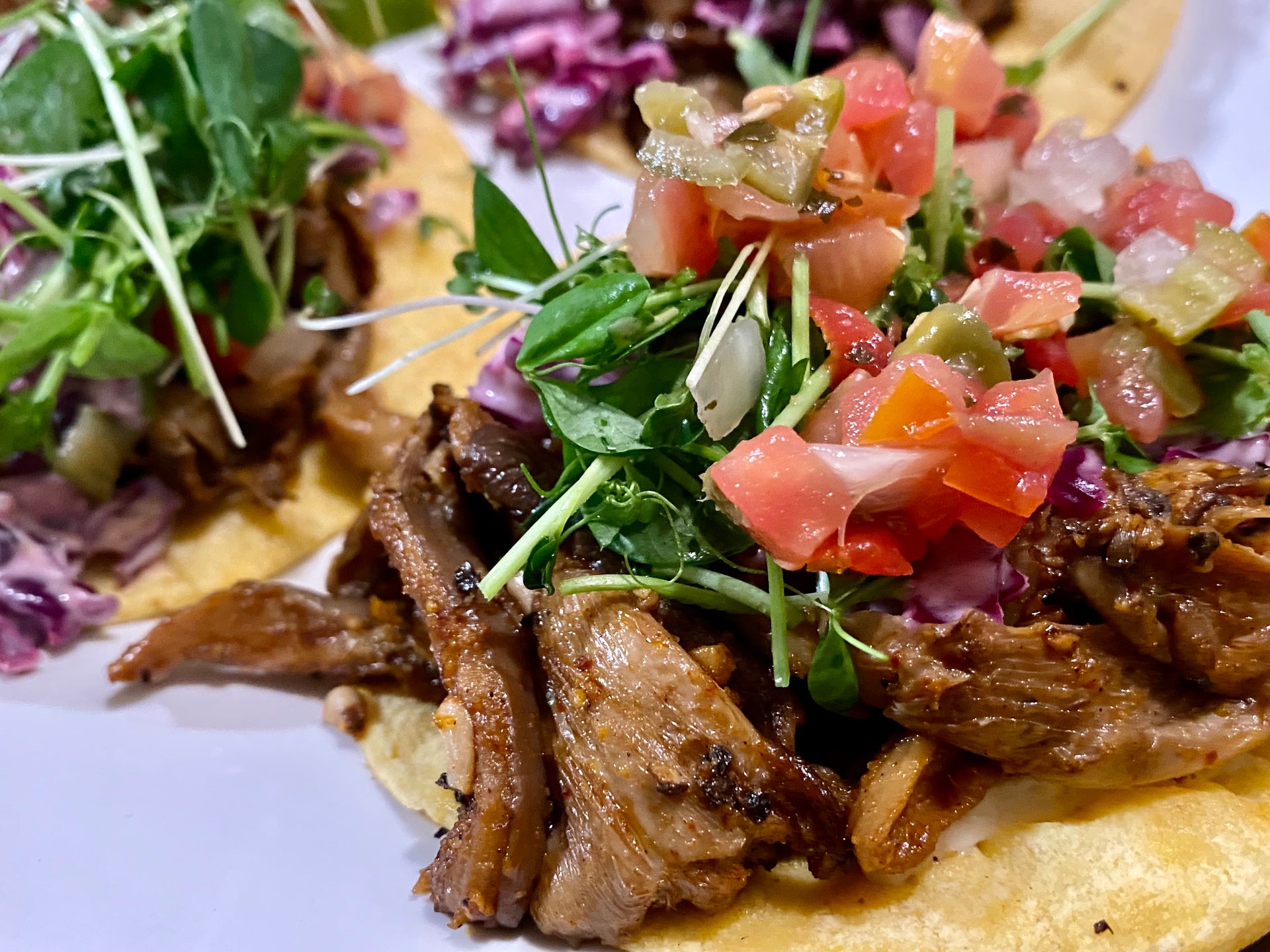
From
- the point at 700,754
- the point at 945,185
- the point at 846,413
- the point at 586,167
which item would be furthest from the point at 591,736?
the point at 586,167

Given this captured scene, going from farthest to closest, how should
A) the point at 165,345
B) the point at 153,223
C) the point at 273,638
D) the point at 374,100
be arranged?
1. the point at 374,100
2. the point at 165,345
3. the point at 153,223
4. the point at 273,638

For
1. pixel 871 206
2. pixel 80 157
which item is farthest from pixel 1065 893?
pixel 80 157

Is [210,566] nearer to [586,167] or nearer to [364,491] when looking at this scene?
[364,491]

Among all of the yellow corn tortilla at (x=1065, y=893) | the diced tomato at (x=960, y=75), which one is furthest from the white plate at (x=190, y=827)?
the diced tomato at (x=960, y=75)

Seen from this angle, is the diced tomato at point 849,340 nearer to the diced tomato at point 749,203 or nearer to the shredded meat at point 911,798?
the diced tomato at point 749,203

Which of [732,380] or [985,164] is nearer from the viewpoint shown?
[732,380]

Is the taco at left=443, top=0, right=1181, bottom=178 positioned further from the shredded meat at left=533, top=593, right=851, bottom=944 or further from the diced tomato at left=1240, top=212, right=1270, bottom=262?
the shredded meat at left=533, top=593, right=851, bottom=944

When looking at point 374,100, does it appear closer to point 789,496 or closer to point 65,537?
point 65,537
